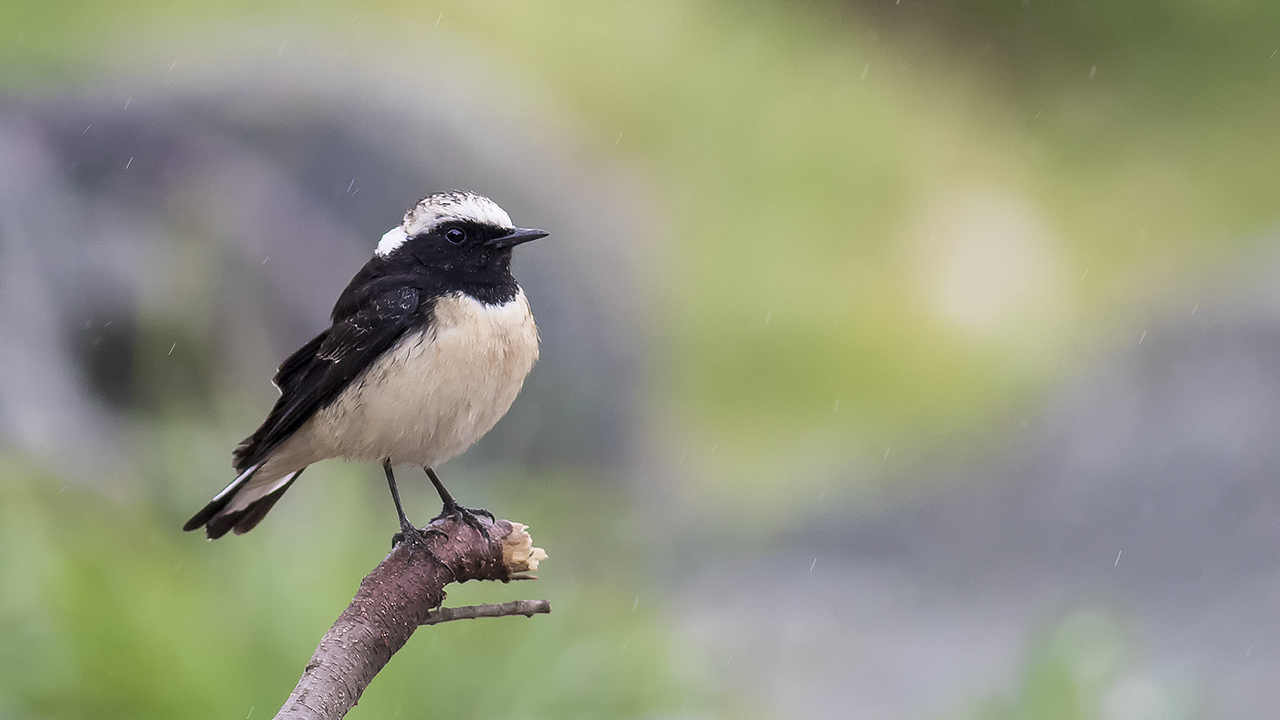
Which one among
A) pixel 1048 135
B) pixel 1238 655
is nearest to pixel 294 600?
pixel 1238 655

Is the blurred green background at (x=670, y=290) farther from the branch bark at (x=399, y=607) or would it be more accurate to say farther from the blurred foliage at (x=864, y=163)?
the branch bark at (x=399, y=607)

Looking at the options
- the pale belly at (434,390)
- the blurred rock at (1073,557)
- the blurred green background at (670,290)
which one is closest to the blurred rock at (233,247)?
the blurred green background at (670,290)

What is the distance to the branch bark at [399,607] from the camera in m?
1.77

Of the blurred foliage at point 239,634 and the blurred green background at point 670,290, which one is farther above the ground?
the blurred green background at point 670,290

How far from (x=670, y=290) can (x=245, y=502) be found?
18.6 ft

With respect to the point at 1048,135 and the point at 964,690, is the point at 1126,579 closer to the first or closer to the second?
the point at 964,690

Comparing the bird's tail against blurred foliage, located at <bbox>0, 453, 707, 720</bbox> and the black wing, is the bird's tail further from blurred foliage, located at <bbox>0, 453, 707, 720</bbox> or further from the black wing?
blurred foliage, located at <bbox>0, 453, 707, 720</bbox>

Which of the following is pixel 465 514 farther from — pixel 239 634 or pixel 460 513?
pixel 239 634

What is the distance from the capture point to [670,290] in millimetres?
8102

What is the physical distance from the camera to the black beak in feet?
7.96

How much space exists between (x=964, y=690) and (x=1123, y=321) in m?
3.45

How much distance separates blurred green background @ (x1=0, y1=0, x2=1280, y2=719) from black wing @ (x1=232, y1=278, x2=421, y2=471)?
4.82 feet

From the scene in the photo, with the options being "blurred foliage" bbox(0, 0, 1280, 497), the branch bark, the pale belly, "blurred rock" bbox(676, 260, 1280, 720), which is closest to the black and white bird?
the pale belly

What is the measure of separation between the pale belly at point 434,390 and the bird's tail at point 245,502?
0.24ft
